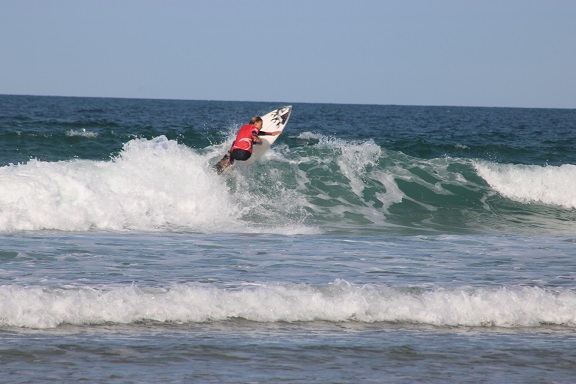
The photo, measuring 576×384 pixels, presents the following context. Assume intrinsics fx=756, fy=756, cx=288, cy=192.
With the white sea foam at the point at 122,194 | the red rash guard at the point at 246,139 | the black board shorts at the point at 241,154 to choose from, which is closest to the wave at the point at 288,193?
the white sea foam at the point at 122,194

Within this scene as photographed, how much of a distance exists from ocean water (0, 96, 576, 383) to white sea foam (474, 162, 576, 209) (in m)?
0.05

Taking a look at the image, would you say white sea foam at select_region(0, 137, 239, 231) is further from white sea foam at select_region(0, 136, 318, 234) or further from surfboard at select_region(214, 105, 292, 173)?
surfboard at select_region(214, 105, 292, 173)

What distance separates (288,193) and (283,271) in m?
7.14

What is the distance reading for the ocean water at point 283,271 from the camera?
18.3 feet

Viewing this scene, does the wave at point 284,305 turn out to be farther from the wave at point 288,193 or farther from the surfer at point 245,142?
the surfer at point 245,142

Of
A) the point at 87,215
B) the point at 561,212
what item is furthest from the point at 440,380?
the point at 561,212

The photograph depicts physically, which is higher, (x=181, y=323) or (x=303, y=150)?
(x=303, y=150)

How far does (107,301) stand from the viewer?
668 centimetres

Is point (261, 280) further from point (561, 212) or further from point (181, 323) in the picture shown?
point (561, 212)

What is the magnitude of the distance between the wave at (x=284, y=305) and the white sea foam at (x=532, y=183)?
10.5 m

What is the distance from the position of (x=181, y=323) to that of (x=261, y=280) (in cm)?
147

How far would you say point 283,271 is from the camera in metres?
8.36

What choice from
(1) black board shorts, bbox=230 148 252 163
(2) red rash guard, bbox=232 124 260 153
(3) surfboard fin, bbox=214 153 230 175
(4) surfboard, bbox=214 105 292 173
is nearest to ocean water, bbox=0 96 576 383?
(3) surfboard fin, bbox=214 153 230 175

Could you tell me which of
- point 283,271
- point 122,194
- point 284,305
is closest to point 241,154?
point 122,194
